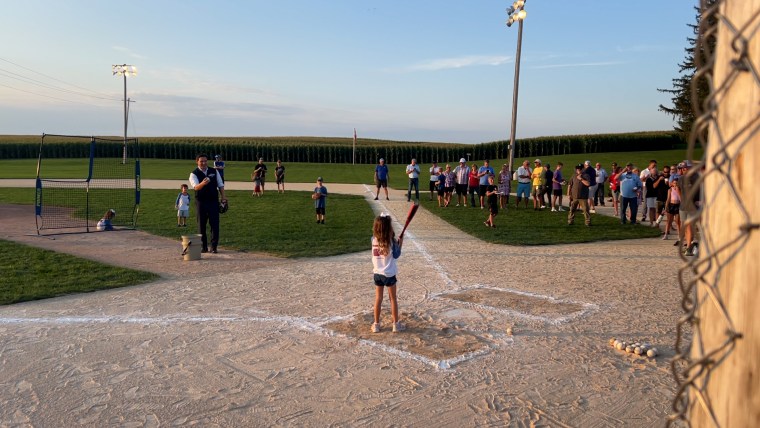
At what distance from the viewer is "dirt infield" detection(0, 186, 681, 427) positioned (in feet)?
17.6

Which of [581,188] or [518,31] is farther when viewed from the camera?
[518,31]

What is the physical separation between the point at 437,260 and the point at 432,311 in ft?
14.3

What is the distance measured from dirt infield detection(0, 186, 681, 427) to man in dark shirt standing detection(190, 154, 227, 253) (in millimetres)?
1959

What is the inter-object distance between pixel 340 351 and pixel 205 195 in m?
7.80

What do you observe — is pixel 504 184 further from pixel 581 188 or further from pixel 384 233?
pixel 384 233

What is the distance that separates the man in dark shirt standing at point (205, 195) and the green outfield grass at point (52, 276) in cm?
236

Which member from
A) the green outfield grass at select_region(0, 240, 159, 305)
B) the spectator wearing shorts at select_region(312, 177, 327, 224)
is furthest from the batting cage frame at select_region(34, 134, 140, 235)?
the spectator wearing shorts at select_region(312, 177, 327, 224)

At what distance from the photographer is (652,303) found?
9.33 m

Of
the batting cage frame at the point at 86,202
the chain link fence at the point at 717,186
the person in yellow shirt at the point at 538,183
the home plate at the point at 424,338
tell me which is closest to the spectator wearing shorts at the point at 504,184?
the person in yellow shirt at the point at 538,183

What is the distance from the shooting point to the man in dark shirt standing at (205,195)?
523 inches

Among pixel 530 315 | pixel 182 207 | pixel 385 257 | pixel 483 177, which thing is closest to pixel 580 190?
pixel 483 177

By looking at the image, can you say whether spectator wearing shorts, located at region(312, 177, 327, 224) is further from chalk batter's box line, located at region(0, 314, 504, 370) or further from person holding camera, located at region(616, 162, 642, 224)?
chalk batter's box line, located at region(0, 314, 504, 370)

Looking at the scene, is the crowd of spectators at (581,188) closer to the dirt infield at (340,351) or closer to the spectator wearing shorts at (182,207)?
the dirt infield at (340,351)

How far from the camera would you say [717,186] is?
1.44 meters
